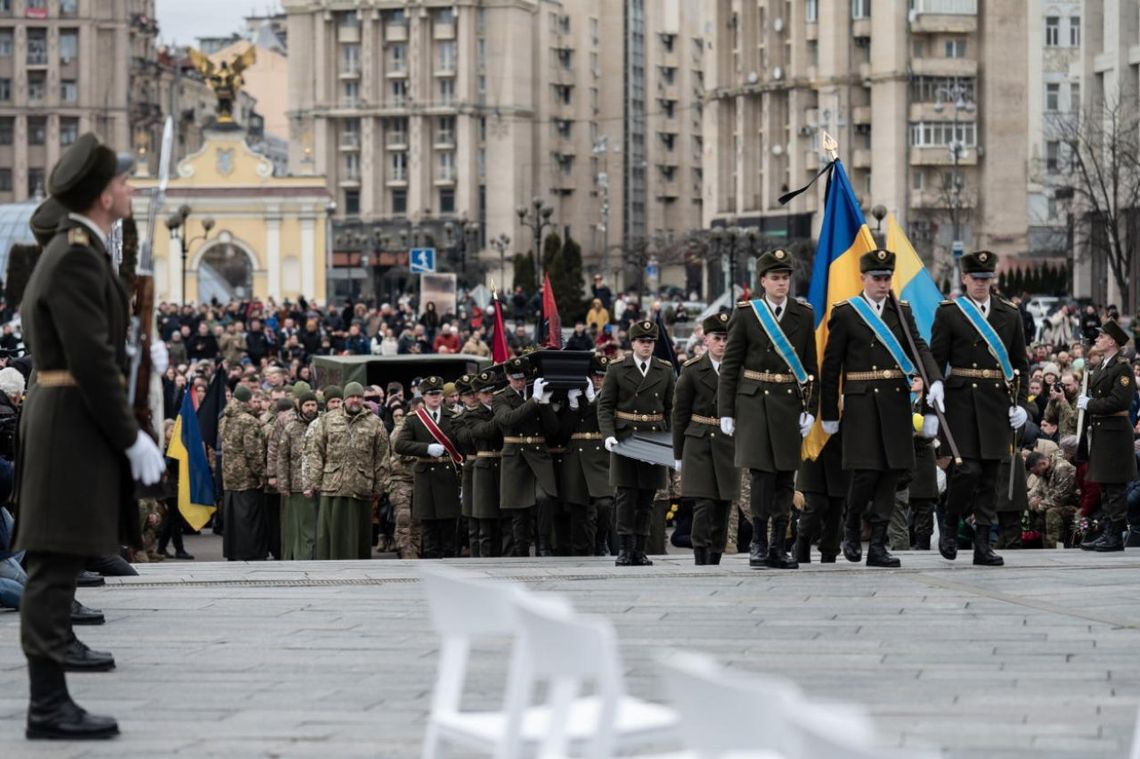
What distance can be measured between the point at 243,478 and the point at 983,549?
9.23 m

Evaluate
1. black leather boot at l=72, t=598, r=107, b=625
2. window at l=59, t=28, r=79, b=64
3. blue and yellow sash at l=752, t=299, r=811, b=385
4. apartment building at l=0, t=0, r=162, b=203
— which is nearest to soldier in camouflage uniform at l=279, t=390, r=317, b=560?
blue and yellow sash at l=752, t=299, r=811, b=385

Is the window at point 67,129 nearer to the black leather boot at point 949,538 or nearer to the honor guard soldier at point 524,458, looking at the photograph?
the honor guard soldier at point 524,458

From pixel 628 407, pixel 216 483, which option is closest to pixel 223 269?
pixel 216 483

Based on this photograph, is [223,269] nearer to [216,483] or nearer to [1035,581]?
[216,483]

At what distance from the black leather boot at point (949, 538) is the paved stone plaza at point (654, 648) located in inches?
7.9

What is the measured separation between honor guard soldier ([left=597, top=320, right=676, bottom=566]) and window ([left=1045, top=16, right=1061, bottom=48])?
80.6 m

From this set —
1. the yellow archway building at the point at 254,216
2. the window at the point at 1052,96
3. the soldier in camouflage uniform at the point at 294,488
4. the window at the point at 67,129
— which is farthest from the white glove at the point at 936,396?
the window at the point at 67,129

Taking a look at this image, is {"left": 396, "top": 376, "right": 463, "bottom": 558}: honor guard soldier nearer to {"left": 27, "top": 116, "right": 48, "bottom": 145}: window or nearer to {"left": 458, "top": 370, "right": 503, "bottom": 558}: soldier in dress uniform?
{"left": 458, "top": 370, "right": 503, "bottom": 558}: soldier in dress uniform

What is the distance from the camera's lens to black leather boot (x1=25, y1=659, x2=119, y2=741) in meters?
8.23

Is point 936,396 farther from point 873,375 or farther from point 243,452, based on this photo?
point 243,452

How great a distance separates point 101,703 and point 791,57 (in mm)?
93280

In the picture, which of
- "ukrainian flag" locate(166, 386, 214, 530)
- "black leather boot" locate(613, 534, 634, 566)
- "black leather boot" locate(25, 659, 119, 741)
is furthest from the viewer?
"ukrainian flag" locate(166, 386, 214, 530)

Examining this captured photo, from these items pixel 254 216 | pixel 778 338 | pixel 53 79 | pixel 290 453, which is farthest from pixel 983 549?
pixel 53 79

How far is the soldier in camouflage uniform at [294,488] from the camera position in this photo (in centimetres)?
2041
